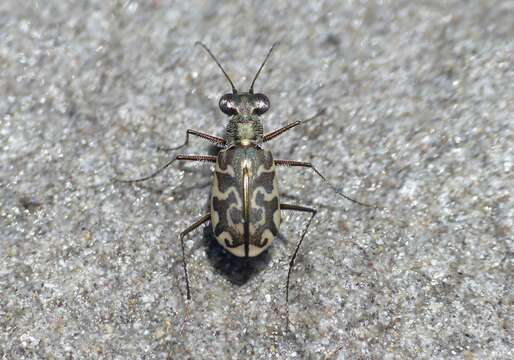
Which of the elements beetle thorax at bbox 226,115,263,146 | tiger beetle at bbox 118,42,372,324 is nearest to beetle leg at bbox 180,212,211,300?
tiger beetle at bbox 118,42,372,324

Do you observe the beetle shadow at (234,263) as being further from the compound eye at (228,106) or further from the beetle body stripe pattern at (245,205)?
the compound eye at (228,106)

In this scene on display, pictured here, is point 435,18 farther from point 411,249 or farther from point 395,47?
point 411,249

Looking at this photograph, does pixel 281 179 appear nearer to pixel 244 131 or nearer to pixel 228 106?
pixel 244 131

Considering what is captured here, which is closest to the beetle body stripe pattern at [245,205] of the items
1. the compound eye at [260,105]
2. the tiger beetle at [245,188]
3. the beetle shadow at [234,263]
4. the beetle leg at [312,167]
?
the tiger beetle at [245,188]

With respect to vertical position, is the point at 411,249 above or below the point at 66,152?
below

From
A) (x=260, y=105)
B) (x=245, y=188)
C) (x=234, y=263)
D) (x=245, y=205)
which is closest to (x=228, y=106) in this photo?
(x=260, y=105)

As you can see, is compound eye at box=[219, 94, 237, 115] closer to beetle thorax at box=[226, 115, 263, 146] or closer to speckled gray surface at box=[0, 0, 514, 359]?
beetle thorax at box=[226, 115, 263, 146]

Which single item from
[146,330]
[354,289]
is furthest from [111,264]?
[354,289]

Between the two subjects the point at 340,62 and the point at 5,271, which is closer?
the point at 5,271
